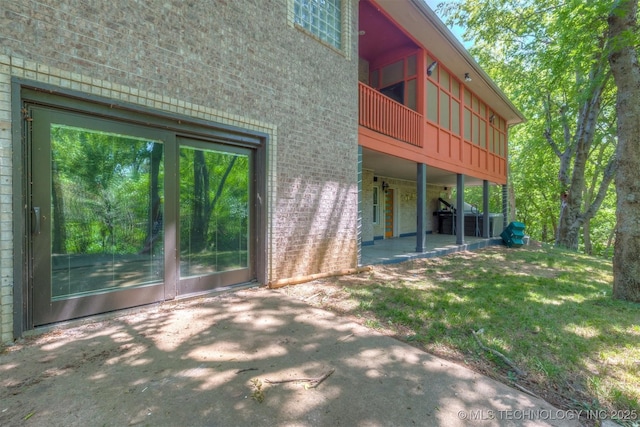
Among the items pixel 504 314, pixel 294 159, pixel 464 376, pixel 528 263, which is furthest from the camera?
pixel 528 263

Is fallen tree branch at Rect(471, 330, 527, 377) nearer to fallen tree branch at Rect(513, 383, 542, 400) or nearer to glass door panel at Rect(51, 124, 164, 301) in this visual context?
fallen tree branch at Rect(513, 383, 542, 400)

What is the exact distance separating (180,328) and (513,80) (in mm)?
17371

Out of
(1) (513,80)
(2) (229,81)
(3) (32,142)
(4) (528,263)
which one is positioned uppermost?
(1) (513,80)

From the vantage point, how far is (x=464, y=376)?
227 centimetres

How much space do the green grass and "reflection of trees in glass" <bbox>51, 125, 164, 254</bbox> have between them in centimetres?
288

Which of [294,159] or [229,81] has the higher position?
[229,81]

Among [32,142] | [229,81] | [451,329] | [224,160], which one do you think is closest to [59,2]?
[32,142]

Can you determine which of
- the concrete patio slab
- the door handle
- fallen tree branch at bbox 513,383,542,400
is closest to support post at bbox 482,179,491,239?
the concrete patio slab

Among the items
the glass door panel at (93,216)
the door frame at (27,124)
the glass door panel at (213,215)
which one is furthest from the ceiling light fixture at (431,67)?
the glass door panel at (93,216)

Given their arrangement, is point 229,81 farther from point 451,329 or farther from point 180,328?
point 451,329

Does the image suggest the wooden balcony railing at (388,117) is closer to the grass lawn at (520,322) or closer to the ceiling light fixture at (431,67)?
the ceiling light fixture at (431,67)

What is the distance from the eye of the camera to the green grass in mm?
2287

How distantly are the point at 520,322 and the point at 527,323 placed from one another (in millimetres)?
67

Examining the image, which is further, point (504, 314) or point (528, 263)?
point (528, 263)
